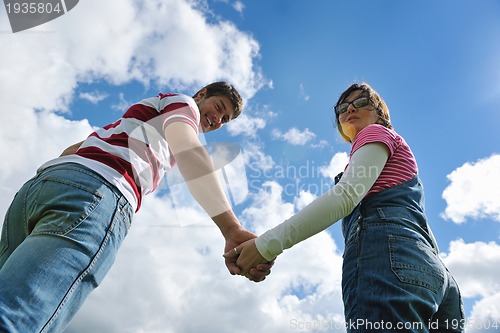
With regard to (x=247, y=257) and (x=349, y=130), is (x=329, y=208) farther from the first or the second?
(x=349, y=130)

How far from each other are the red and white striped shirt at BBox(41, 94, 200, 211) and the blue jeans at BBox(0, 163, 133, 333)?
0.11 metres

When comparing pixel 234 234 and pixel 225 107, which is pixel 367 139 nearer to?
pixel 234 234

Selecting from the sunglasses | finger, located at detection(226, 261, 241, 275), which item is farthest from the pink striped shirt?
finger, located at detection(226, 261, 241, 275)

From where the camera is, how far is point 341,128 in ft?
14.1

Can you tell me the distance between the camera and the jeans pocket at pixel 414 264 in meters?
2.49

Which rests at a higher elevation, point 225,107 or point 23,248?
point 225,107

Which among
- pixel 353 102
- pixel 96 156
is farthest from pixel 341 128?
pixel 96 156

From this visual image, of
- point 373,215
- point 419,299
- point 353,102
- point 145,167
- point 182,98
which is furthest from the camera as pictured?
point 353,102

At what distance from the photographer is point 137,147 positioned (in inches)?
119

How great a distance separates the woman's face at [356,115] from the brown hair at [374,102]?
0.14 feet

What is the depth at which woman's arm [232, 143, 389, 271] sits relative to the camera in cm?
287

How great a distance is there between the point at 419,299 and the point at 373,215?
22.7 inches

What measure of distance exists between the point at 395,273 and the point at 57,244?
1860mm

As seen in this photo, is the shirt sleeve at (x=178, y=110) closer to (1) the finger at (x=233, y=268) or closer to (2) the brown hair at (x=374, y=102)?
(1) the finger at (x=233, y=268)
